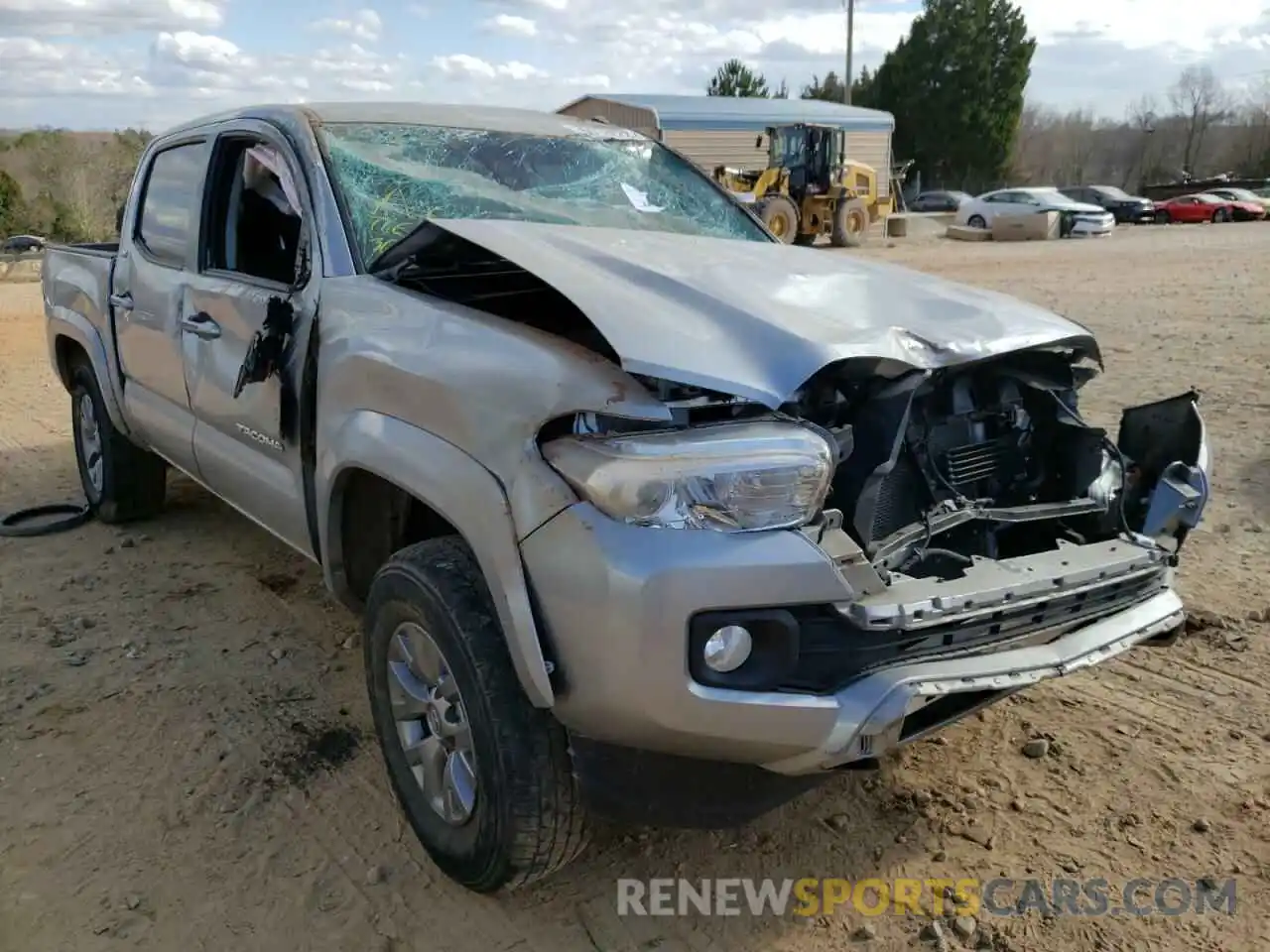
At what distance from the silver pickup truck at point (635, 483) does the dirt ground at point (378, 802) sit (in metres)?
0.31

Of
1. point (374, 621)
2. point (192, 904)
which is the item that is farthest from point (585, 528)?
point (192, 904)

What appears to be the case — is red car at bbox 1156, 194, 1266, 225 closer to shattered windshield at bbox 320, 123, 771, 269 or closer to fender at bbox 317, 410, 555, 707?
shattered windshield at bbox 320, 123, 771, 269

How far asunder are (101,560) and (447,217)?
2.73 meters

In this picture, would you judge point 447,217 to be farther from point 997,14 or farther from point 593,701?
point 997,14

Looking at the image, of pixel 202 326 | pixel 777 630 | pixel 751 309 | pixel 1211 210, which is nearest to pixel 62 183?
pixel 202 326

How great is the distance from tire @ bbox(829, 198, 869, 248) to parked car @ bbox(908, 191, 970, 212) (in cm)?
1956

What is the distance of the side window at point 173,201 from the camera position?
13.4ft

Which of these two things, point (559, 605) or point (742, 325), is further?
point (742, 325)

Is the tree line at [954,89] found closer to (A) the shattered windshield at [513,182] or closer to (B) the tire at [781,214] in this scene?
(B) the tire at [781,214]

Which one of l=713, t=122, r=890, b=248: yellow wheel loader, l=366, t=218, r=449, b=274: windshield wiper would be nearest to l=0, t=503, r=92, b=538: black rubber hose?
l=366, t=218, r=449, b=274: windshield wiper

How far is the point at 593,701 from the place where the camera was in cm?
215

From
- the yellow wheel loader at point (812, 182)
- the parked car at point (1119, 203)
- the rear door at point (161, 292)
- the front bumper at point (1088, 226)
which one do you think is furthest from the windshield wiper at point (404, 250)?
the parked car at point (1119, 203)

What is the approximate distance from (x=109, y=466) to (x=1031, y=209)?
26874 mm

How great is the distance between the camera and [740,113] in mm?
30109
